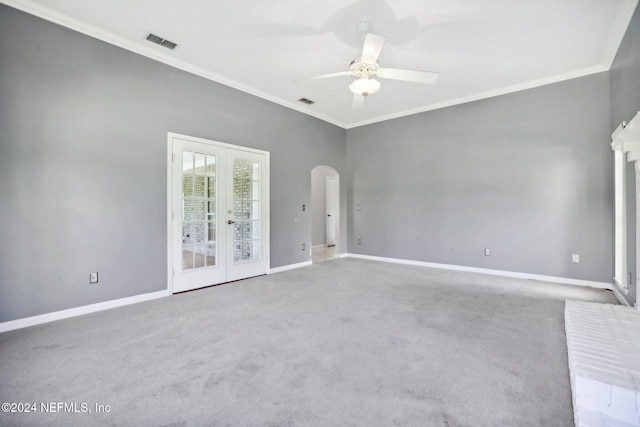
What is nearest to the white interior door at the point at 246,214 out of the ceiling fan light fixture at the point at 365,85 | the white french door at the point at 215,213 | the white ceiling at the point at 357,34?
the white french door at the point at 215,213

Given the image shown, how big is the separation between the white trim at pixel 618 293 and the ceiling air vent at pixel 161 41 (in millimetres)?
6013

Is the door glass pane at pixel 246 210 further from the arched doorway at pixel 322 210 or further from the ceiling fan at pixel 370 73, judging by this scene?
the arched doorway at pixel 322 210

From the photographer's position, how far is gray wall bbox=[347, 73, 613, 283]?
3992 millimetres

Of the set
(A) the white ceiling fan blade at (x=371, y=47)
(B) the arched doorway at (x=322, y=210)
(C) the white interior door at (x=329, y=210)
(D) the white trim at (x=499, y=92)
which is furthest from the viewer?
(C) the white interior door at (x=329, y=210)

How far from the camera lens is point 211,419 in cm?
148

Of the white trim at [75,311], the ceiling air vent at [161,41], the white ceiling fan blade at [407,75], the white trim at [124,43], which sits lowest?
the white trim at [75,311]

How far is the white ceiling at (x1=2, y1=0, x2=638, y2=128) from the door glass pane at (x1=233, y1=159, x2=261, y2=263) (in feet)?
4.43

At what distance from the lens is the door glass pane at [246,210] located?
4441 mm

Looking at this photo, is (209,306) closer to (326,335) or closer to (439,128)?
(326,335)

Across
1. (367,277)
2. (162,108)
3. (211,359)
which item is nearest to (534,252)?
(367,277)

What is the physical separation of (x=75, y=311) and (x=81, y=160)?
162cm

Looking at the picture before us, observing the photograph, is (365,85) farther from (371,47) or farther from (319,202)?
(319,202)

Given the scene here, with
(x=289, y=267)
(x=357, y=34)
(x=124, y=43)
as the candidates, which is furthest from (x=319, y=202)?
(x=124, y=43)

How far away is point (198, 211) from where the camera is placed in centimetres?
395
